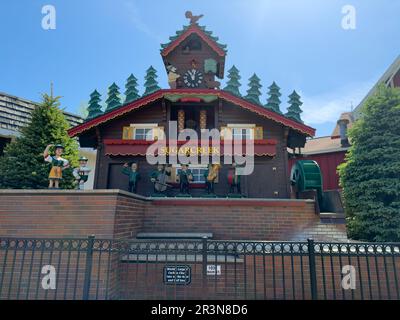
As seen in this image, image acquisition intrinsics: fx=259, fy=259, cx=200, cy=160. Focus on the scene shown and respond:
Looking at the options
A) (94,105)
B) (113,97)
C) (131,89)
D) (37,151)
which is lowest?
(37,151)

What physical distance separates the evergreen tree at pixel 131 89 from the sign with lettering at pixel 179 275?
40.8ft

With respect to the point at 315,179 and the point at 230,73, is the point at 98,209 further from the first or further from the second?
the point at 230,73

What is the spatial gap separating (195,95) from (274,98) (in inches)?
304

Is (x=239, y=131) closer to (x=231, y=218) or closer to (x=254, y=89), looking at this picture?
(x=231, y=218)

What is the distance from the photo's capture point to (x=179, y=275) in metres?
5.26

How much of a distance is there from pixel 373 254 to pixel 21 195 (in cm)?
778

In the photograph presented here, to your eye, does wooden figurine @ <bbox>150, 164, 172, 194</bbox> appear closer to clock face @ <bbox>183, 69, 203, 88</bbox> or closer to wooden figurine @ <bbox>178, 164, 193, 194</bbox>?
wooden figurine @ <bbox>178, 164, 193, 194</bbox>

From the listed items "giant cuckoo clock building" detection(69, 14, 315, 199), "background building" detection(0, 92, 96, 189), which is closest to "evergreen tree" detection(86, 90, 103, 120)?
"giant cuckoo clock building" detection(69, 14, 315, 199)

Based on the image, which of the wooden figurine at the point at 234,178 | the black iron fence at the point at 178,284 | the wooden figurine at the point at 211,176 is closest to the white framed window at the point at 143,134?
the wooden figurine at the point at 211,176

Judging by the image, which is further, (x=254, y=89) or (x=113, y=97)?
(x=254, y=89)

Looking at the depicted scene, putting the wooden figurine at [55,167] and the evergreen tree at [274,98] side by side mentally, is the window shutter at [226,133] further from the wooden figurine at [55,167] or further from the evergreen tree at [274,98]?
the wooden figurine at [55,167]

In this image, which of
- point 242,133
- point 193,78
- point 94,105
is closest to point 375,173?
point 242,133

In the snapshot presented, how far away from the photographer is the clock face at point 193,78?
13.8 metres

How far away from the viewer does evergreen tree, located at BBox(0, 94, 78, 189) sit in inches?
462
